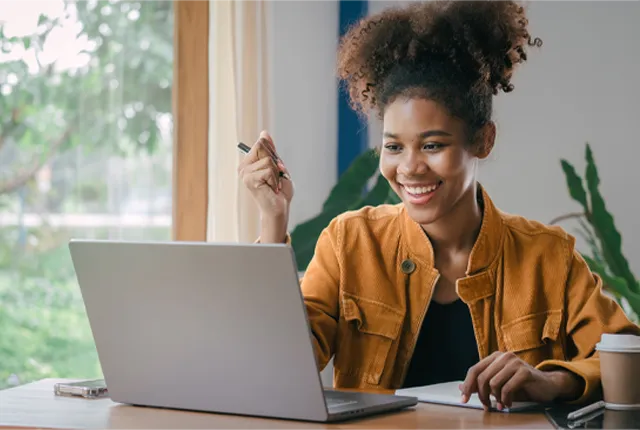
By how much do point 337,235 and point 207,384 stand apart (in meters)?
0.67

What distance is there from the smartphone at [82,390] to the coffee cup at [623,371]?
2.37 feet

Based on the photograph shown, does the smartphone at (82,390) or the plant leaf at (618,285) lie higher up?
the plant leaf at (618,285)

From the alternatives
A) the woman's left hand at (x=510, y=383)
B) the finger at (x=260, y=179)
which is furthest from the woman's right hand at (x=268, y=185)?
the woman's left hand at (x=510, y=383)

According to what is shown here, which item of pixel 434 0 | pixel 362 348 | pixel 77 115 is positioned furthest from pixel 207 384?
pixel 77 115

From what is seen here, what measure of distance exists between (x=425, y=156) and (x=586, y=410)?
0.60 meters

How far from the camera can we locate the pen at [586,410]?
1.19 metres

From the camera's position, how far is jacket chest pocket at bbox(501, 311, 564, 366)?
167cm

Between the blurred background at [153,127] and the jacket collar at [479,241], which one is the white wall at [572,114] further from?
the jacket collar at [479,241]

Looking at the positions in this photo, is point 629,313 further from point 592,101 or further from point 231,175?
point 231,175

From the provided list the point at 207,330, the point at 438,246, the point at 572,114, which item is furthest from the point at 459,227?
the point at 572,114

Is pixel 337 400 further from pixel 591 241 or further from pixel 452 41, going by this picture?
pixel 591 241

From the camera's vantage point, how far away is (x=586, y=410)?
1.24 m

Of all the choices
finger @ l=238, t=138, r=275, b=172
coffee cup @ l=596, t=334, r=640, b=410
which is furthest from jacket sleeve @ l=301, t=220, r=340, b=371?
coffee cup @ l=596, t=334, r=640, b=410

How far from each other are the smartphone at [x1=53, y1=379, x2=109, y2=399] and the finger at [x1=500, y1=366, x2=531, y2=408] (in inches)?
22.6
